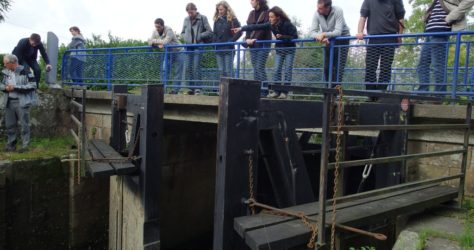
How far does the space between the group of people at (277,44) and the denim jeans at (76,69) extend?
1569 mm

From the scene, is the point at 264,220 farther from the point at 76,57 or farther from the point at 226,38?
the point at 76,57

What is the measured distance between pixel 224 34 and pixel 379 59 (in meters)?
3.23

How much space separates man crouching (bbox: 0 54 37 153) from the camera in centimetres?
762

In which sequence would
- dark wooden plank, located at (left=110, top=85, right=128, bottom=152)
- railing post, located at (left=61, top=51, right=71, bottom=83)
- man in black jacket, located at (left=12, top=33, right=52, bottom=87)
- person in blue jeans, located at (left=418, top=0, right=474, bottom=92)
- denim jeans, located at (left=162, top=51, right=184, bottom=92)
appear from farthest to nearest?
railing post, located at (left=61, top=51, right=71, bottom=83)
man in black jacket, located at (left=12, top=33, right=52, bottom=87)
denim jeans, located at (left=162, top=51, right=184, bottom=92)
dark wooden plank, located at (left=110, top=85, right=128, bottom=152)
person in blue jeans, located at (left=418, top=0, right=474, bottom=92)

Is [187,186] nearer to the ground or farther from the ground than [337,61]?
nearer to the ground

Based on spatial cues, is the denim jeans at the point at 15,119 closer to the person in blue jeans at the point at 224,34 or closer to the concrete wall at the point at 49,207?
the concrete wall at the point at 49,207

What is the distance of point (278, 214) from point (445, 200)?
2.27 meters

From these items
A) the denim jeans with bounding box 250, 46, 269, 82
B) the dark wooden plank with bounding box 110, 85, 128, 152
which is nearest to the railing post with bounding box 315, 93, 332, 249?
the denim jeans with bounding box 250, 46, 269, 82

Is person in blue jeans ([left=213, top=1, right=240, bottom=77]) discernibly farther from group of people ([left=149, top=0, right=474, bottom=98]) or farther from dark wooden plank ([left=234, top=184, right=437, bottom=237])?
dark wooden plank ([left=234, top=184, right=437, bottom=237])

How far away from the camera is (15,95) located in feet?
25.3

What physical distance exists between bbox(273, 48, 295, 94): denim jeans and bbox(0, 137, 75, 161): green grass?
443 cm

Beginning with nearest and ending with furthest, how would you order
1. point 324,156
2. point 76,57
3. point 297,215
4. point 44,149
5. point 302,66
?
1. point 324,156
2. point 297,215
3. point 302,66
4. point 44,149
5. point 76,57

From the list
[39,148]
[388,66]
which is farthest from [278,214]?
[39,148]

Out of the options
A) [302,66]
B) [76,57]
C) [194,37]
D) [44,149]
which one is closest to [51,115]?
[44,149]
